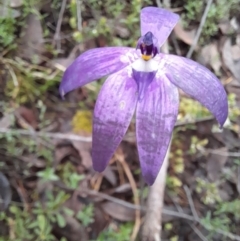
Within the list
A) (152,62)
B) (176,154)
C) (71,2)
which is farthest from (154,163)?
(71,2)

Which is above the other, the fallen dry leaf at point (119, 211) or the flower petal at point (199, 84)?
the flower petal at point (199, 84)

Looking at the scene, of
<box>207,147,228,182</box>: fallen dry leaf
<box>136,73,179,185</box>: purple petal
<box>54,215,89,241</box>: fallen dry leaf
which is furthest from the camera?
<box>207,147,228,182</box>: fallen dry leaf

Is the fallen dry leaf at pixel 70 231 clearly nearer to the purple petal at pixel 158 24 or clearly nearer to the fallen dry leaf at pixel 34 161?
the fallen dry leaf at pixel 34 161

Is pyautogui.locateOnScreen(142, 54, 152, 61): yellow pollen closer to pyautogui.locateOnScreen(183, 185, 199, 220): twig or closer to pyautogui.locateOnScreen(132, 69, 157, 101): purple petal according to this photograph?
pyautogui.locateOnScreen(132, 69, 157, 101): purple petal

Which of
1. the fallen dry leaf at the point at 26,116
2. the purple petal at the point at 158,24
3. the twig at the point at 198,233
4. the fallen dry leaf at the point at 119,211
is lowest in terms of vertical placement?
the twig at the point at 198,233

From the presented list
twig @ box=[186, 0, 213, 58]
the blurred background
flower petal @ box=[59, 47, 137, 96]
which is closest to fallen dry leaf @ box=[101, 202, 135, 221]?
the blurred background

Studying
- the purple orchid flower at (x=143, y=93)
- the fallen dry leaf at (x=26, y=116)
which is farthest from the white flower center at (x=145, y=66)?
the fallen dry leaf at (x=26, y=116)

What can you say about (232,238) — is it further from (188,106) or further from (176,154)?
(188,106)
